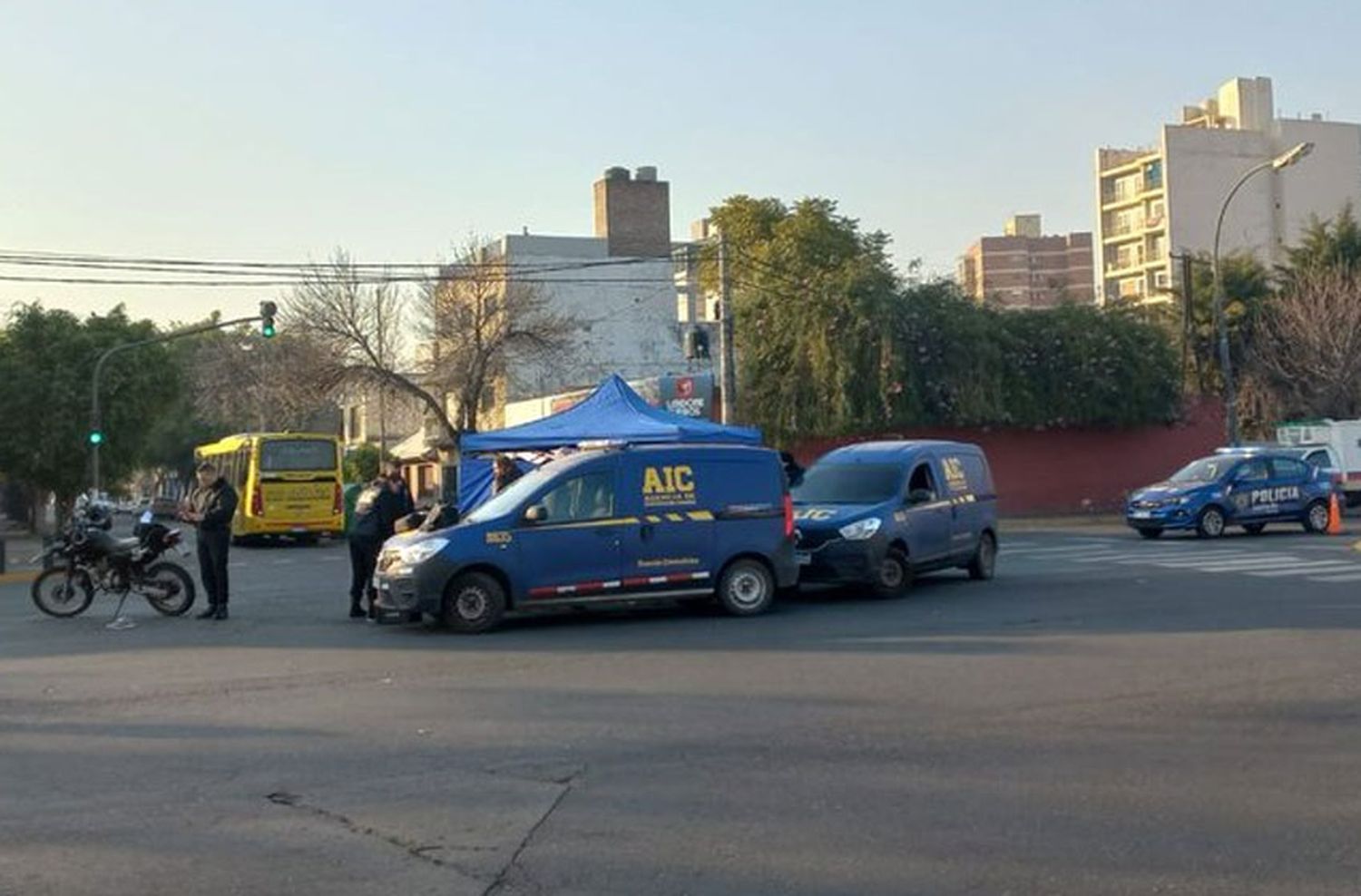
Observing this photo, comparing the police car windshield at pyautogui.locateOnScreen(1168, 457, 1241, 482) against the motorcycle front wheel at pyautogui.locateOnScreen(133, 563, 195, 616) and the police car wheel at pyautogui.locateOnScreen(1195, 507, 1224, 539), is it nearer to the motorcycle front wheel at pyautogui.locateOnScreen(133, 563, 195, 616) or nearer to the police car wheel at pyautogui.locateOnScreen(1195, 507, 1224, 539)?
the police car wheel at pyautogui.locateOnScreen(1195, 507, 1224, 539)

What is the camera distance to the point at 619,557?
14.9 meters

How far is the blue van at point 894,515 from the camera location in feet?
55.1

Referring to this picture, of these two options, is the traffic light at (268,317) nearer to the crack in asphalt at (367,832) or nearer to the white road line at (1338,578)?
the white road line at (1338,578)

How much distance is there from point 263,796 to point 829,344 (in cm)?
3355

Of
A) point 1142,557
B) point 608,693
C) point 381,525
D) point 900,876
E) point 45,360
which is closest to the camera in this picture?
point 900,876

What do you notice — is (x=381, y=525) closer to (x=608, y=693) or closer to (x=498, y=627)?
(x=498, y=627)

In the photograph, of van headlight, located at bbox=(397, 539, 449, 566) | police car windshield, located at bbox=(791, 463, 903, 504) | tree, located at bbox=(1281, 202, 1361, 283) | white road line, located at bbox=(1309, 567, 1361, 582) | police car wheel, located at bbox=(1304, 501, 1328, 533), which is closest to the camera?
van headlight, located at bbox=(397, 539, 449, 566)

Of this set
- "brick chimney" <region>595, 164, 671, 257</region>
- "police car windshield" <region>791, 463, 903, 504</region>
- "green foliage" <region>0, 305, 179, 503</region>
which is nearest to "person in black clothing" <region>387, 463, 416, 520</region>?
"police car windshield" <region>791, 463, 903, 504</region>

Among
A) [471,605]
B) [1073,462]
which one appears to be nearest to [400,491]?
[471,605]

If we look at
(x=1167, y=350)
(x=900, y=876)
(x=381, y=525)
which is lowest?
(x=900, y=876)

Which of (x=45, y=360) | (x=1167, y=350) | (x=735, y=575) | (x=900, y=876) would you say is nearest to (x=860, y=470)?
(x=735, y=575)

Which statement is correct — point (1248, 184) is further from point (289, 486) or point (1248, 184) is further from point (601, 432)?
point (601, 432)

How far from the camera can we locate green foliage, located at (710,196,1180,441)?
132 feet

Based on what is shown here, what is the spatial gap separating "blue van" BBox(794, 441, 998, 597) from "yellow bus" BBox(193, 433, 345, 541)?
20596 millimetres
